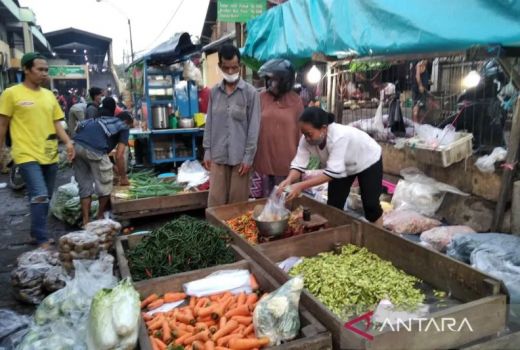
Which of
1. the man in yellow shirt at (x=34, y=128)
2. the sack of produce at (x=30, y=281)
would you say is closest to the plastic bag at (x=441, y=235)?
the sack of produce at (x=30, y=281)

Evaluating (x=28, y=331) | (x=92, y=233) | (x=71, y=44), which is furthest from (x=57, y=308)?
(x=71, y=44)

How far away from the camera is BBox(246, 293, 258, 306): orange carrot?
2.67m

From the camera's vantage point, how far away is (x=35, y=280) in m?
3.60

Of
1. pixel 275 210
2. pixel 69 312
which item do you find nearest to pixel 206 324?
pixel 69 312

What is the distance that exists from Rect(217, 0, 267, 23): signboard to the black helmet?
4.09m

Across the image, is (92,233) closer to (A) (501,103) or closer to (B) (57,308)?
(B) (57,308)

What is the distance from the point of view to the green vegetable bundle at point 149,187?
19.9 feet

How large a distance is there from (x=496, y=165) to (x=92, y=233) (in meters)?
4.34

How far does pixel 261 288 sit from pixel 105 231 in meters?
1.96

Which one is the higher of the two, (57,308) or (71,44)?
(71,44)

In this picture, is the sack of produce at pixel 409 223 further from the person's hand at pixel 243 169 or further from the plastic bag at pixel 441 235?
the person's hand at pixel 243 169

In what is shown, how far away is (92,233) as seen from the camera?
3.94 meters

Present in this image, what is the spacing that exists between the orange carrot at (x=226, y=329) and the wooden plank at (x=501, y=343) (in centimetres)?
130

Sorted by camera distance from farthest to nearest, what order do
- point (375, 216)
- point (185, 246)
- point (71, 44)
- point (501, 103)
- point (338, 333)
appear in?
point (71, 44) → point (501, 103) → point (375, 216) → point (185, 246) → point (338, 333)
